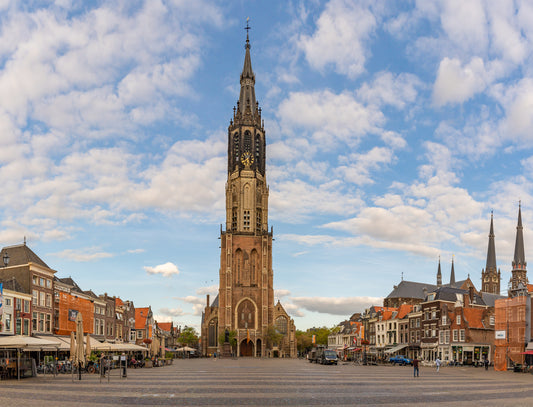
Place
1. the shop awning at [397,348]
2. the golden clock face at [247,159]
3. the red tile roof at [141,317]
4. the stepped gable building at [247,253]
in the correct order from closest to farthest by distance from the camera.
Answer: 1. the shop awning at [397,348]
2. the red tile roof at [141,317]
3. the stepped gable building at [247,253]
4. the golden clock face at [247,159]

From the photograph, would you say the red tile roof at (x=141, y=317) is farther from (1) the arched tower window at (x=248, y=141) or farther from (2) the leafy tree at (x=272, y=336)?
(1) the arched tower window at (x=248, y=141)

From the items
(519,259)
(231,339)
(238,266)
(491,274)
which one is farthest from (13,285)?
(491,274)

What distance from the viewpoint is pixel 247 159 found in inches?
4884

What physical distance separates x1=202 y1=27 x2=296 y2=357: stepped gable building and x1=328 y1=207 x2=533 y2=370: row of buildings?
2005cm

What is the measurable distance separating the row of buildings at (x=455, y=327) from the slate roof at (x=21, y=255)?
35254mm

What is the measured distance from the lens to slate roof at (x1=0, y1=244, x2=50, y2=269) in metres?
49.6

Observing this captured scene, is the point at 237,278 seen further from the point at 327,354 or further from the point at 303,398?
the point at 303,398

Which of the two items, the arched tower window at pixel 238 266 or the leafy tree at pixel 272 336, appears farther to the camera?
the arched tower window at pixel 238 266

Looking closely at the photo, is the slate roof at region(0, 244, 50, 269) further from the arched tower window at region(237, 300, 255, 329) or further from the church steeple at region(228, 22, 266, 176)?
the church steeple at region(228, 22, 266, 176)

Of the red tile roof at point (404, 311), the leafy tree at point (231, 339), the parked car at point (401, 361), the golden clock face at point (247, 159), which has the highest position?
the golden clock face at point (247, 159)

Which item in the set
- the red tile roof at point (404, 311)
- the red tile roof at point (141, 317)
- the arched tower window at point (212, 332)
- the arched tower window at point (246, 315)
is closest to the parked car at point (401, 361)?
the red tile roof at point (404, 311)

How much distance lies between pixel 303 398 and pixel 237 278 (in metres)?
94.7

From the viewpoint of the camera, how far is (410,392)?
23562mm

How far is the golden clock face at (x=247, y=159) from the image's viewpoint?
124 m
